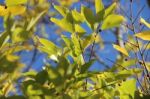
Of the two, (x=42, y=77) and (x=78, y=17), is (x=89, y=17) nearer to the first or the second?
(x=78, y=17)

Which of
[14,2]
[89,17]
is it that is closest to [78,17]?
[89,17]

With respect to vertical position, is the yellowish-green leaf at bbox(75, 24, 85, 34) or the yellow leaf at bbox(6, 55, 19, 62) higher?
the yellowish-green leaf at bbox(75, 24, 85, 34)

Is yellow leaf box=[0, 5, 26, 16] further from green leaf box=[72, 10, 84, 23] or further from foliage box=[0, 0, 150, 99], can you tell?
green leaf box=[72, 10, 84, 23]

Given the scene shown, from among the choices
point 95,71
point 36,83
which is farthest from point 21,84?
point 95,71

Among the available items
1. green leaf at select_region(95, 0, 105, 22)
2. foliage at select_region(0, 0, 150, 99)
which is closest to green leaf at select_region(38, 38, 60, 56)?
foliage at select_region(0, 0, 150, 99)

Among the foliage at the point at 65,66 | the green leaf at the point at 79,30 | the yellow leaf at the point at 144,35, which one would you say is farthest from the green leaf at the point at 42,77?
the yellow leaf at the point at 144,35

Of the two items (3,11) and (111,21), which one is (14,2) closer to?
(3,11)

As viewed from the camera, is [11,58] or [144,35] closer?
[11,58]

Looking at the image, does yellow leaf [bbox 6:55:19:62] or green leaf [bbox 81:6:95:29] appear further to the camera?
green leaf [bbox 81:6:95:29]

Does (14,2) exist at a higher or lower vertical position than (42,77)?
higher

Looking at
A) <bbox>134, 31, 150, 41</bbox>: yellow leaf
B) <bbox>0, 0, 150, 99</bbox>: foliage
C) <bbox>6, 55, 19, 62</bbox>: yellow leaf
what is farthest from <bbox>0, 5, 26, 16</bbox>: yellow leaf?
<bbox>134, 31, 150, 41</bbox>: yellow leaf

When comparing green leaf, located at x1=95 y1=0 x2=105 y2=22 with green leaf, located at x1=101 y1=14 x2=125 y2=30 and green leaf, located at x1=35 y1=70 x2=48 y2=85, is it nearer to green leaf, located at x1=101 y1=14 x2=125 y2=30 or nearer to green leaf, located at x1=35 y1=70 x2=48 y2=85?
green leaf, located at x1=101 y1=14 x2=125 y2=30

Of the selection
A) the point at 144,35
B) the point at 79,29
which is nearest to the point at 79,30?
the point at 79,29

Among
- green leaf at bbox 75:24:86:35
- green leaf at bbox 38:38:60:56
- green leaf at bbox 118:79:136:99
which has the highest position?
green leaf at bbox 75:24:86:35
